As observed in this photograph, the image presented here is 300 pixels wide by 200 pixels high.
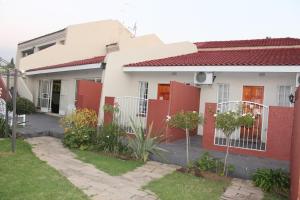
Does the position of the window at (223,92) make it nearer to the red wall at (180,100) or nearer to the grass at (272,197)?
the red wall at (180,100)

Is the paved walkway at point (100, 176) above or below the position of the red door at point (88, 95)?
below

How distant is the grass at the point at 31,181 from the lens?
580 cm

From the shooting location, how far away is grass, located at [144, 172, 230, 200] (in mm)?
6500

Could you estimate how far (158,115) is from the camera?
11555 millimetres

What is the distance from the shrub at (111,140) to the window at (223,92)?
5443 mm

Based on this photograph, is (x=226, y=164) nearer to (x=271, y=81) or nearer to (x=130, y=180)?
(x=130, y=180)

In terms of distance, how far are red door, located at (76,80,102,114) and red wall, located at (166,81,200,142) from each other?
3.87 m

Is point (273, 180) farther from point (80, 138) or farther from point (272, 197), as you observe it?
point (80, 138)

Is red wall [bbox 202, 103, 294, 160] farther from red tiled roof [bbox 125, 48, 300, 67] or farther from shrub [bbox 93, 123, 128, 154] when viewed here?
shrub [bbox 93, 123, 128, 154]

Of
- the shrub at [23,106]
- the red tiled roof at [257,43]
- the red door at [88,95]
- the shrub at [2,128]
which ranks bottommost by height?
the shrub at [2,128]

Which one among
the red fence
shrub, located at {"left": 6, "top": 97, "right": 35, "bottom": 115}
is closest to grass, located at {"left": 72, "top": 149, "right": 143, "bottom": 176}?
the red fence

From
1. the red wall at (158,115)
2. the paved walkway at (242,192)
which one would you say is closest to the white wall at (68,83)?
the red wall at (158,115)

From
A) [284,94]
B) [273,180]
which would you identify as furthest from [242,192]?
[284,94]

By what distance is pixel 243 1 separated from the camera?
1435 centimetres
